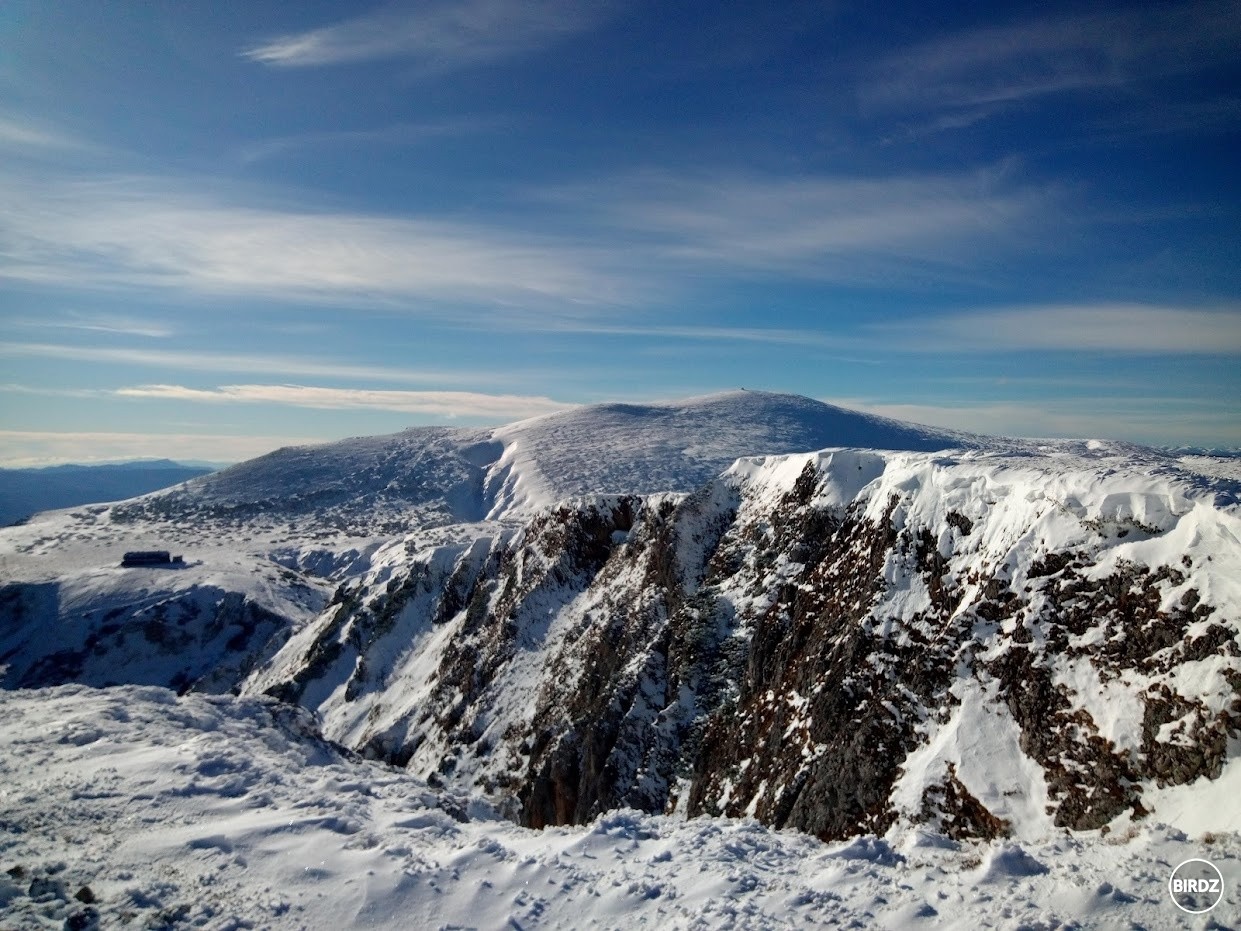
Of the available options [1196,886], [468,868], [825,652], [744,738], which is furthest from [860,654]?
[468,868]

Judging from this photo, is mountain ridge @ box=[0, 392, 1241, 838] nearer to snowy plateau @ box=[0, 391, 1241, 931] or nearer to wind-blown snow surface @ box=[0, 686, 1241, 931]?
snowy plateau @ box=[0, 391, 1241, 931]

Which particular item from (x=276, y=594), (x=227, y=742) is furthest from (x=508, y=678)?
(x=276, y=594)

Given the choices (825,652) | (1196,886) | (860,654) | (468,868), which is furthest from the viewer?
(825,652)

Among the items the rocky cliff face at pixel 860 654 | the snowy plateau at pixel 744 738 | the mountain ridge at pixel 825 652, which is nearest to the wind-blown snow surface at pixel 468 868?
the snowy plateau at pixel 744 738

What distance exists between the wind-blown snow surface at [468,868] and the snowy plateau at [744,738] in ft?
0.22

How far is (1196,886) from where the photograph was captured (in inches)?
383

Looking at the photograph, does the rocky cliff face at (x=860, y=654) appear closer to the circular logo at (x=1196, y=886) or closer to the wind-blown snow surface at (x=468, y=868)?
the circular logo at (x=1196, y=886)

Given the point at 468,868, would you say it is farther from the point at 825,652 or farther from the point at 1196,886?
the point at 825,652

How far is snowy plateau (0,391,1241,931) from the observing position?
1116cm

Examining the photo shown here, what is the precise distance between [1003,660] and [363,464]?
17920cm

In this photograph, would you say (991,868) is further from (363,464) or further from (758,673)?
(363,464)

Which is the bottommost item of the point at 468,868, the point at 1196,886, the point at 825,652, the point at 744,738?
the point at 744,738

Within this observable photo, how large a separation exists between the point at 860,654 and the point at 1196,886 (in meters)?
12.8

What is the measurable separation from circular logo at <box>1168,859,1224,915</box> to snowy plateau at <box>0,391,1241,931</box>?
186mm
